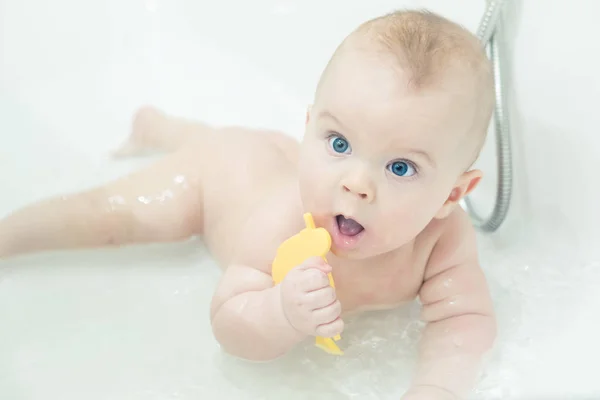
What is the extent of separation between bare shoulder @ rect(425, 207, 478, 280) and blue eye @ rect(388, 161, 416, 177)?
19 cm

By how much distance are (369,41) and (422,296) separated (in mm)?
368

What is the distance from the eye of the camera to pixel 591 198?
1.15 m

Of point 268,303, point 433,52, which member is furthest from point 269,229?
point 433,52

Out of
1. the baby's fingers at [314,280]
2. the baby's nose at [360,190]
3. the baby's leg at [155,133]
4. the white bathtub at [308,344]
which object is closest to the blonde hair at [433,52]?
the baby's nose at [360,190]

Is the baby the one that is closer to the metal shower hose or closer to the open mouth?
the open mouth

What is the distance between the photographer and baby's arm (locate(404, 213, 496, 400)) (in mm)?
959

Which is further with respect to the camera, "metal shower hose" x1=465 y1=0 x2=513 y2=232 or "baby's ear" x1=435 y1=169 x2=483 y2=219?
"metal shower hose" x1=465 y1=0 x2=513 y2=232

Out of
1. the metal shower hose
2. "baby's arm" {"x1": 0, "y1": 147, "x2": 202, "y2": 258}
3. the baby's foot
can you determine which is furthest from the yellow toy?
the baby's foot

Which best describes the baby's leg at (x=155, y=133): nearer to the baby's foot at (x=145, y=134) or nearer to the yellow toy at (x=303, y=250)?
the baby's foot at (x=145, y=134)

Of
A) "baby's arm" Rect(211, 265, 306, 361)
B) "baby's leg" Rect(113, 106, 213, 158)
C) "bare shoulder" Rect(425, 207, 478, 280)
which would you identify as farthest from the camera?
"baby's leg" Rect(113, 106, 213, 158)

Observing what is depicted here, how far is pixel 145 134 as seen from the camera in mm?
1477

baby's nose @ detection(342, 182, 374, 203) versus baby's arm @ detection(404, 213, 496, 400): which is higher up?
baby's nose @ detection(342, 182, 374, 203)

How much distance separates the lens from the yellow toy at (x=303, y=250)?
0.85 metres

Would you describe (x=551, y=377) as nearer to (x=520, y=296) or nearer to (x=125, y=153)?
(x=520, y=296)
